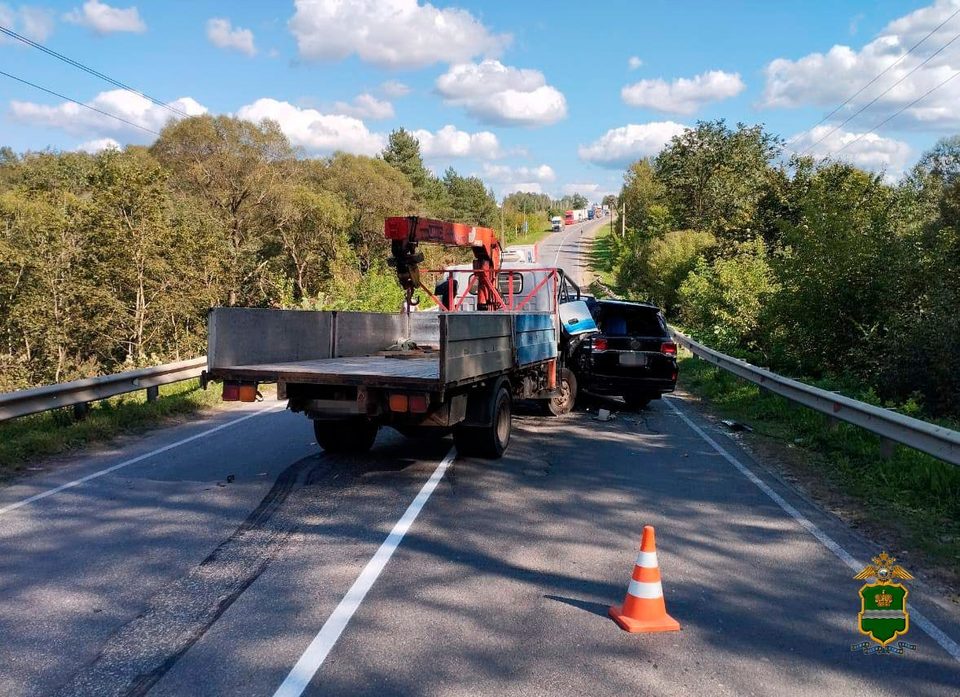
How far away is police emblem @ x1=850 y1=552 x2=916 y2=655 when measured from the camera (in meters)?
4.20

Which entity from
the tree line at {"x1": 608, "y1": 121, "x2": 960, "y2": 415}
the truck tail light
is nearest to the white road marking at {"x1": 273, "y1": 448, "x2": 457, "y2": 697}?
the truck tail light

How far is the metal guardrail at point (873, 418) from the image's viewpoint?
6793 millimetres

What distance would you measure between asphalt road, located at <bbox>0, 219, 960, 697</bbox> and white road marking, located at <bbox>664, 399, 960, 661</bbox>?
24mm

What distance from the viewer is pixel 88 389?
401 inches

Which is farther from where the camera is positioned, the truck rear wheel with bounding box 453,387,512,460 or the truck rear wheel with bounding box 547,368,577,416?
the truck rear wheel with bounding box 547,368,577,416

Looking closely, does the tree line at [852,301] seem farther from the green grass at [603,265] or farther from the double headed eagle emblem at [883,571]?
the green grass at [603,265]

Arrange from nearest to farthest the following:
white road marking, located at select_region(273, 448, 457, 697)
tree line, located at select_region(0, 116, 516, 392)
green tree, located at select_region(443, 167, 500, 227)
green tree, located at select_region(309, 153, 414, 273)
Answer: white road marking, located at select_region(273, 448, 457, 697) → tree line, located at select_region(0, 116, 516, 392) → green tree, located at select_region(309, 153, 414, 273) → green tree, located at select_region(443, 167, 500, 227)

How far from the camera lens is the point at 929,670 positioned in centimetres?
387

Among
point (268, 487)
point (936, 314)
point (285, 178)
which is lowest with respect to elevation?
point (268, 487)

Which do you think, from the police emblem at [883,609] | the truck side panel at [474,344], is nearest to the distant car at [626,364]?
the truck side panel at [474,344]

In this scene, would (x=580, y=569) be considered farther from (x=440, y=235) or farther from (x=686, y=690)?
(x=440, y=235)

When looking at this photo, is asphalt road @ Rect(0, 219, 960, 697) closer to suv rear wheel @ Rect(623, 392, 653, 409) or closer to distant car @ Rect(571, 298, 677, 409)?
distant car @ Rect(571, 298, 677, 409)

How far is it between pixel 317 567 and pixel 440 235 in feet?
18.2

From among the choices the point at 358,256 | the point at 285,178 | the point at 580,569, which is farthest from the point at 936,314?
the point at 358,256
